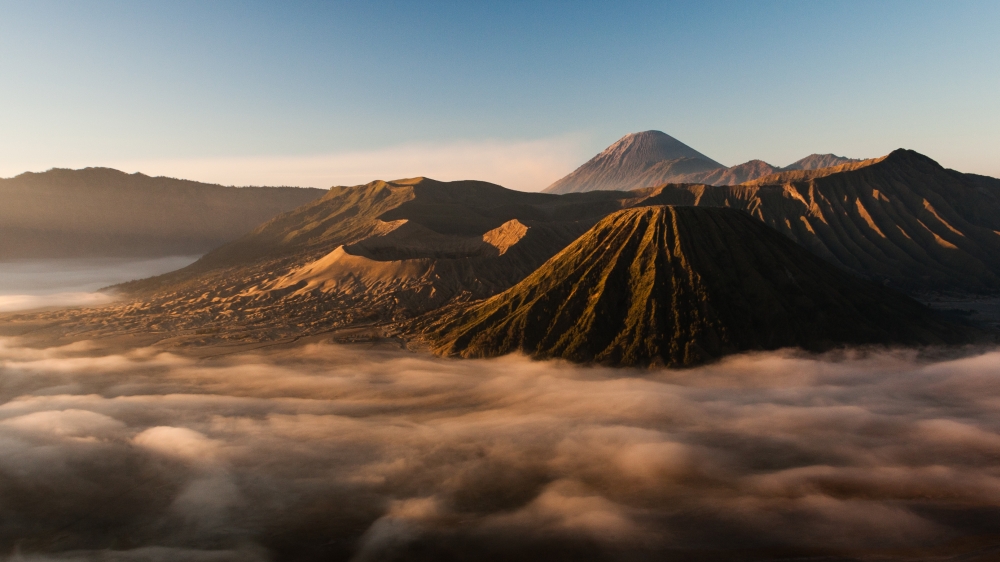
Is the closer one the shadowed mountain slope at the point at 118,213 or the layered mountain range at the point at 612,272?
the layered mountain range at the point at 612,272

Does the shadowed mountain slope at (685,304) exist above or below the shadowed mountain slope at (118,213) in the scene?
below

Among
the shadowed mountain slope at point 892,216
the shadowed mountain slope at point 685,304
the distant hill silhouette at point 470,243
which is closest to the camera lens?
the shadowed mountain slope at point 685,304

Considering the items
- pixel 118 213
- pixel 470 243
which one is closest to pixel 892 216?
pixel 470 243

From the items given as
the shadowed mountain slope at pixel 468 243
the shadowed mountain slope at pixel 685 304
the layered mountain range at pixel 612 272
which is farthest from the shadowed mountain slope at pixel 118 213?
the shadowed mountain slope at pixel 685 304

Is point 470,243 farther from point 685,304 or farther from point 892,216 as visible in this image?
point 892,216

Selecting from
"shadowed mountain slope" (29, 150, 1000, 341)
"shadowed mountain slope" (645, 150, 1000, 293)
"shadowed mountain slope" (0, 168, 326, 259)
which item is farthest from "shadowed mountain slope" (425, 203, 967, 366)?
"shadowed mountain slope" (0, 168, 326, 259)

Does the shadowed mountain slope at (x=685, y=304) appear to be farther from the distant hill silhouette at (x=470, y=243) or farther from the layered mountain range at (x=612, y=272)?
the distant hill silhouette at (x=470, y=243)

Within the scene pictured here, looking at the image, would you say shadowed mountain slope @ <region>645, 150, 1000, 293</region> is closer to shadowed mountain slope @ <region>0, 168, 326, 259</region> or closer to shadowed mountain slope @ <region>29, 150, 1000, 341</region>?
shadowed mountain slope @ <region>29, 150, 1000, 341</region>
